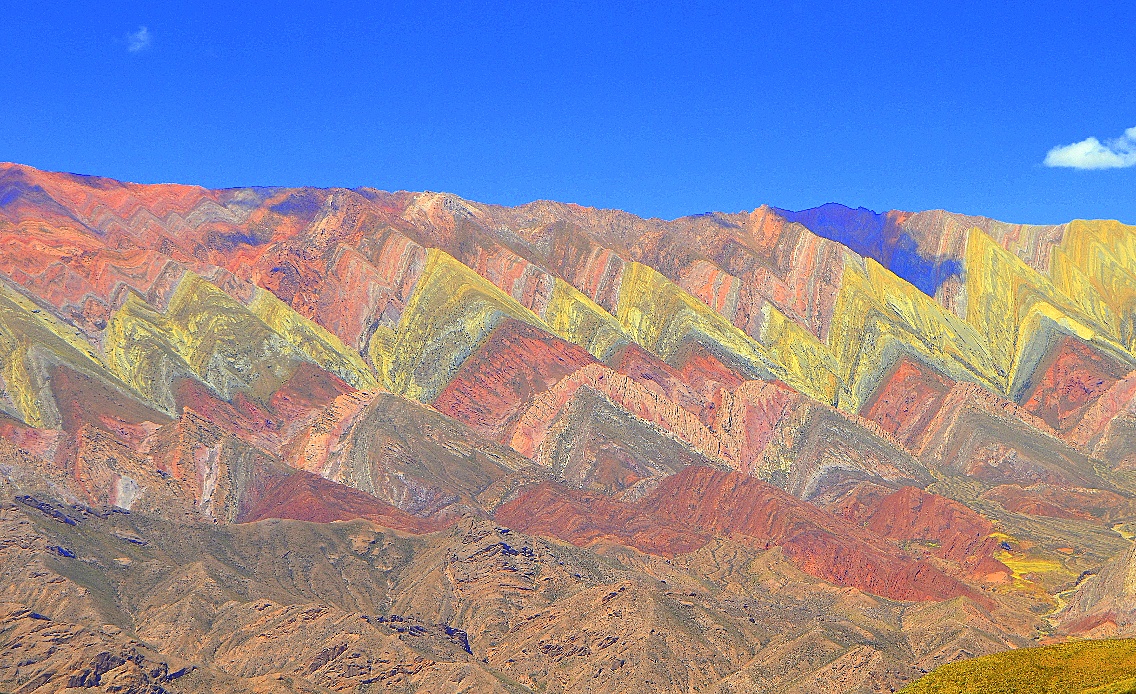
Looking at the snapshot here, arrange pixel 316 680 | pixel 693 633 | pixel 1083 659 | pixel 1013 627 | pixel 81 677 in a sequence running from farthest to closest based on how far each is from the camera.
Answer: pixel 1013 627, pixel 693 633, pixel 316 680, pixel 81 677, pixel 1083 659

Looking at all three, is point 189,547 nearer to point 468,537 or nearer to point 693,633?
point 468,537

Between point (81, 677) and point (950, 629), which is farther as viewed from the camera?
point (950, 629)

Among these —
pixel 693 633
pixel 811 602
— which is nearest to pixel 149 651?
pixel 693 633

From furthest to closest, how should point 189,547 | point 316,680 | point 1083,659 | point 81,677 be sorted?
point 189,547 → point 316,680 → point 81,677 → point 1083,659

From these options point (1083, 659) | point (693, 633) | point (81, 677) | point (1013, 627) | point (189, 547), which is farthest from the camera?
point (189, 547)

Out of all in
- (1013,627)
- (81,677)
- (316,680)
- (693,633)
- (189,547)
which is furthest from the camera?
(189,547)

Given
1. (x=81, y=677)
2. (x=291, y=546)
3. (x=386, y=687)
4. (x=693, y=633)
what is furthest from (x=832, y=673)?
(x=291, y=546)

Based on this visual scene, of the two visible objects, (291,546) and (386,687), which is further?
(291,546)

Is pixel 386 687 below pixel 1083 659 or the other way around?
below

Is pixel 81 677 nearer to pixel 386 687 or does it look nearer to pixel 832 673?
pixel 386 687
